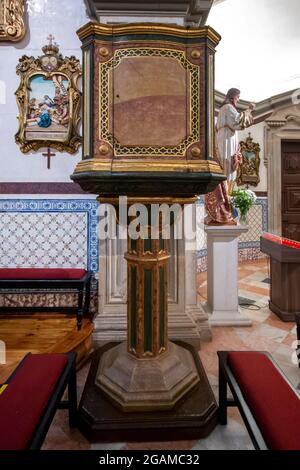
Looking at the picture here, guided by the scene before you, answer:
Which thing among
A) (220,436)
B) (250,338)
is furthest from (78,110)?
(220,436)

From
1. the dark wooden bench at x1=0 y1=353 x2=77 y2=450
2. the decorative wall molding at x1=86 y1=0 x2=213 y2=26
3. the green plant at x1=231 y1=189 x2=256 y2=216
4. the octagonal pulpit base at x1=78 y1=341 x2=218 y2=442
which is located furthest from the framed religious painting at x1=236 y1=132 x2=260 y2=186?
the dark wooden bench at x1=0 y1=353 x2=77 y2=450

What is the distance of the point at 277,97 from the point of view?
7.18 metres

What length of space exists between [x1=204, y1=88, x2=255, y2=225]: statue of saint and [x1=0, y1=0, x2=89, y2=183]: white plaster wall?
1.69m

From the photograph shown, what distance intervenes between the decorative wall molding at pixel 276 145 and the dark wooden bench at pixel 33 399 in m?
6.41

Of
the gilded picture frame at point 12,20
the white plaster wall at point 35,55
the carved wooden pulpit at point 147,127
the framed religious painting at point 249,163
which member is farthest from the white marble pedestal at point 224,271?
the framed religious painting at point 249,163

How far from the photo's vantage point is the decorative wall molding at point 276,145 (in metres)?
7.27

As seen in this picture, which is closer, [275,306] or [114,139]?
[114,139]

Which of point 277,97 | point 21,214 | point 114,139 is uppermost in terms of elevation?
point 277,97

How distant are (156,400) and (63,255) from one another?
2.35m

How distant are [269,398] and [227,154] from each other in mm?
2966

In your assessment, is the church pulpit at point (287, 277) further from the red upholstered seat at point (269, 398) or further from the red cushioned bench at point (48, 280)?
the red cushioned bench at point (48, 280)

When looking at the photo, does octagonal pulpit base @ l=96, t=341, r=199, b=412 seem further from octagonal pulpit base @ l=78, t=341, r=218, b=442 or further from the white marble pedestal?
the white marble pedestal

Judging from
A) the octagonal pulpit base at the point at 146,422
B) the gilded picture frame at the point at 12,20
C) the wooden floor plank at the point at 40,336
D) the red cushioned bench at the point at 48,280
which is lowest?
the octagonal pulpit base at the point at 146,422

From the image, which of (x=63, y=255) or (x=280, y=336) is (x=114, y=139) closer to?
(x=63, y=255)
